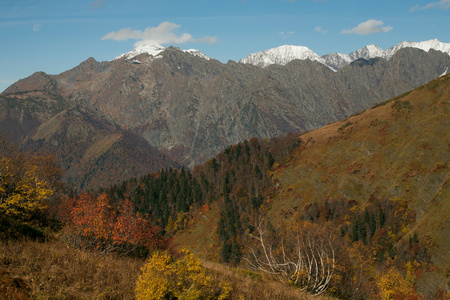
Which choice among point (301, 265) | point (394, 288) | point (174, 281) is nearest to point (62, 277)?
point (174, 281)

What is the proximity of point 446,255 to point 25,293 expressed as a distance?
416 feet

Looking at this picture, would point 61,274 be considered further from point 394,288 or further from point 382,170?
point 382,170

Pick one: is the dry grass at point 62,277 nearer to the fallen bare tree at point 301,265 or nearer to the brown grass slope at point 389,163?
the fallen bare tree at point 301,265

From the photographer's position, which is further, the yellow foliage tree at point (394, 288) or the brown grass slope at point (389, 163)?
the brown grass slope at point (389, 163)

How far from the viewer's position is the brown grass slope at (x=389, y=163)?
13262 cm

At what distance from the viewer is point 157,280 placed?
12820 mm

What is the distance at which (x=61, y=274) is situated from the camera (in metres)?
14.3

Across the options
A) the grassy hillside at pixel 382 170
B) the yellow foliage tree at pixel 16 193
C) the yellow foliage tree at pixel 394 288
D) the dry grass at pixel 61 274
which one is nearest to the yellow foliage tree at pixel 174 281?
the dry grass at pixel 61 274

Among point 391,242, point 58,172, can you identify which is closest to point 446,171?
point 391,242

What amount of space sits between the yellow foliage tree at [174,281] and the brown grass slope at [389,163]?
124 meters

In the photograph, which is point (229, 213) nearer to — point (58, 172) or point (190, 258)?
point (58, 172)

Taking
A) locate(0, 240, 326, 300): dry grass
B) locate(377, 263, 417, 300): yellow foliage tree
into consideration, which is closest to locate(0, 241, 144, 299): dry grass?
locate(0, 240, 326, 300): dry grass

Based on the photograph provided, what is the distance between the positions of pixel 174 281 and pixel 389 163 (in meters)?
166

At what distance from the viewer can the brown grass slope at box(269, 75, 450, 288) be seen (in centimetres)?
13262
